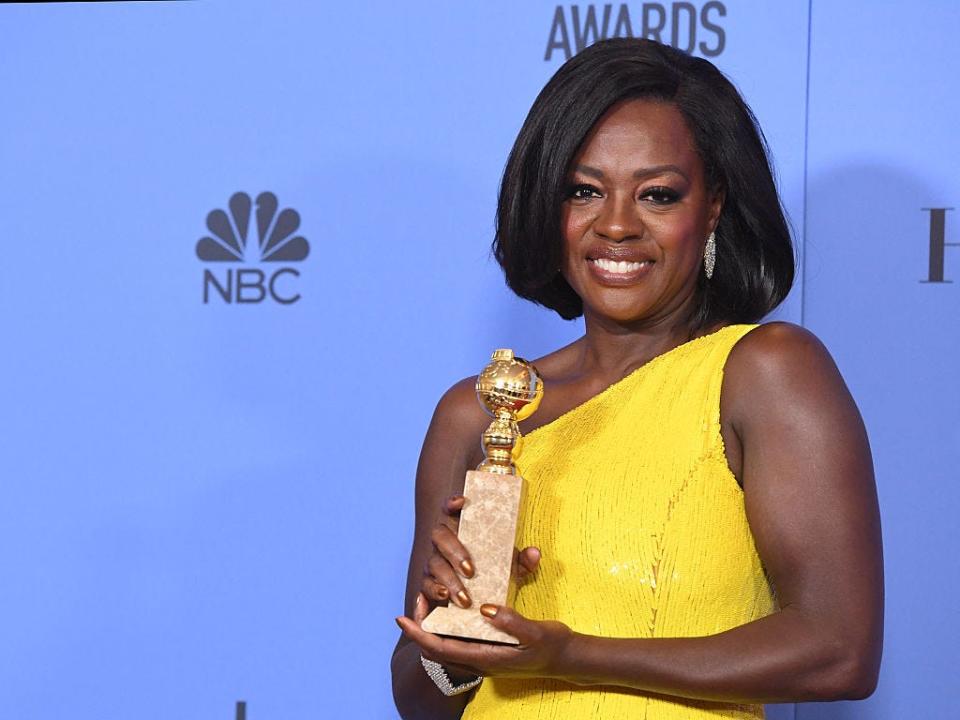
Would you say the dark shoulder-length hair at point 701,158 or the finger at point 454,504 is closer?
the finger at point 454,504

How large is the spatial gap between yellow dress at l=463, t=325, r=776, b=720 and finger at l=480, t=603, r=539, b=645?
7.2 inches

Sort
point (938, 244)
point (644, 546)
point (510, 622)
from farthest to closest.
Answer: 1. point (938, 244)
2. point (644, 546)
3. point (510, 622)

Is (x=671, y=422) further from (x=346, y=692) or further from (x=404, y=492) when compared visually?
(x=346, y=692)

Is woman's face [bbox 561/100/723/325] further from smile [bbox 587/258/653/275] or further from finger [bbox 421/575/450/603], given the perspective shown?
finger [bbox 421/575/450/603]

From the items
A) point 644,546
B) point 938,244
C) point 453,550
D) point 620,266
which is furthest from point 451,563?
point 938,244

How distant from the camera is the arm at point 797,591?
1.45 metres

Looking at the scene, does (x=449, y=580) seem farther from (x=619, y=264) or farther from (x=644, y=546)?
(x=619, y=264)

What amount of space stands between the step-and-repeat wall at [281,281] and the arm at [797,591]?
648 millimetres

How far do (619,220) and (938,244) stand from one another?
67cm

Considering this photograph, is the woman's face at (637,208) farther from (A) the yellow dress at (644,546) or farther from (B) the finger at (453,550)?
(B) the finger at (453,550)

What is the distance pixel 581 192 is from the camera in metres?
1.74

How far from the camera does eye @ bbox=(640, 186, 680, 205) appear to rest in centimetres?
170

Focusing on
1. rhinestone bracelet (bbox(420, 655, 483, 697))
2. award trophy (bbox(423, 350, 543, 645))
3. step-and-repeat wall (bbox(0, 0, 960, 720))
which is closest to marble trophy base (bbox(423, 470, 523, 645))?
award trophy (bbox(423, 350, 543, 645))

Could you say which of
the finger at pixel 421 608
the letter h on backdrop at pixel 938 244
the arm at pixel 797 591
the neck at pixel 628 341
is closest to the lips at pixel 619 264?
the neck at pixel 628 341
